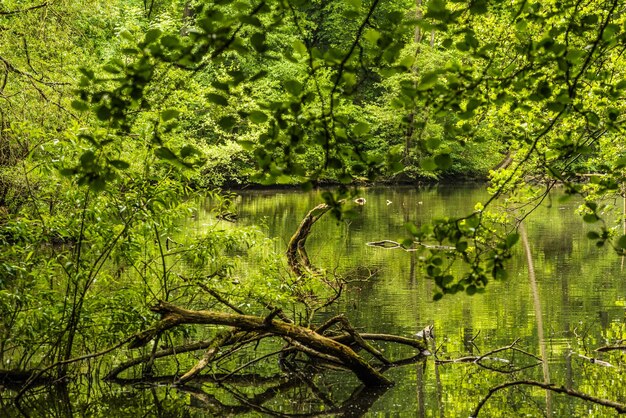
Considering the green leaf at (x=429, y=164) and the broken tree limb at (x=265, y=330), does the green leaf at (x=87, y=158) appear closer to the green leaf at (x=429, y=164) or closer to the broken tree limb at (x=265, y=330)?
the green leaf at (x=429, y=164)

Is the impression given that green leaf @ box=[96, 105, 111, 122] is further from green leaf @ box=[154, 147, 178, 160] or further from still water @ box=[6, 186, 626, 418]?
still water @ box=[6, 186, 626, 418]

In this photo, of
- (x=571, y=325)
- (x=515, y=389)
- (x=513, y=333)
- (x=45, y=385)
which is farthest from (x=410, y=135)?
(x=571, y=325)

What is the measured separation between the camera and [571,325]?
48.9ft

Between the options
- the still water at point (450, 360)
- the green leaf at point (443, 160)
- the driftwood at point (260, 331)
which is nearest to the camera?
the green leaf at point (443, 160)

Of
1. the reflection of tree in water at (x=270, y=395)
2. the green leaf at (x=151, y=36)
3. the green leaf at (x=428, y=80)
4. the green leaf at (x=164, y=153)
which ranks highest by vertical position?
the green leaf at (x=151, y=36)

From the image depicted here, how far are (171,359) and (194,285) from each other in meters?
1.49

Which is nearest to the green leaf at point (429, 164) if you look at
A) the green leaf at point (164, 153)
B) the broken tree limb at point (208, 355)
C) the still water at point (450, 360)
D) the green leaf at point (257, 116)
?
the still water at point (450, 360)

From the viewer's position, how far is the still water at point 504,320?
34.9 ft

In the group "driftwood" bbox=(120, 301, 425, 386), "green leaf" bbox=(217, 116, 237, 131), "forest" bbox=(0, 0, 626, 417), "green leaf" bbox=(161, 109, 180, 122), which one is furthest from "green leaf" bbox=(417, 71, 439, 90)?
"driftwood" bbox=(120, 301, 425, 386)

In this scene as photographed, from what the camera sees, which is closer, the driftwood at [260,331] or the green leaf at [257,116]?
the green leaf at [257,116]

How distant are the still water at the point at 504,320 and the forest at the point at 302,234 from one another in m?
0.06

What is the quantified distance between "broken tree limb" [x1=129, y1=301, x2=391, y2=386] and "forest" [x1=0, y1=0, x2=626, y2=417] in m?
0.03

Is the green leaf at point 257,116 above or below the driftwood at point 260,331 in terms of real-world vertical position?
above

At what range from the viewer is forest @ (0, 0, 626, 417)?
4.09 meters
